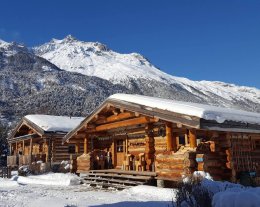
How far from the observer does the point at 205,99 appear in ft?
478

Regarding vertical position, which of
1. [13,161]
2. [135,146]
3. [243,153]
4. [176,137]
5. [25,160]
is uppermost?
[176,137]

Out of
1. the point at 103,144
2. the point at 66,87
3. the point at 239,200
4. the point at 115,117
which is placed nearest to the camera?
the point at 239,200

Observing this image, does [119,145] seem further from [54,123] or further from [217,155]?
[54,123]

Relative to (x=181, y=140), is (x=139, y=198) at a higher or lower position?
lower

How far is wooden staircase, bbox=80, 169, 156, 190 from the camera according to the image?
1361 centimetres

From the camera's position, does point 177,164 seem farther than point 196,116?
Yes

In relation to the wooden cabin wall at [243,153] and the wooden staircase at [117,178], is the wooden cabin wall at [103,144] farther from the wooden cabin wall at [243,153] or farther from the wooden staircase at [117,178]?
the wooden cabin wall at [243,153]

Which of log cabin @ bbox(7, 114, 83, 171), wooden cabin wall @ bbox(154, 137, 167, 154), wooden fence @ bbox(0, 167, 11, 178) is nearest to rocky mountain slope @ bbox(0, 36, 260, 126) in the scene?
log cabin @ bbox(7, 114, 83, 171)

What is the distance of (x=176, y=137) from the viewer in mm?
16234

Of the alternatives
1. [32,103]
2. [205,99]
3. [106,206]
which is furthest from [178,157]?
[205,99]

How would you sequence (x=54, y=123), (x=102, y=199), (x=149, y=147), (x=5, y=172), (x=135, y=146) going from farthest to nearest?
(x=54, y=123) < (x=5, y=172) < (x=135, y=146) < (x=149, y=147) < (x=102, y=199)

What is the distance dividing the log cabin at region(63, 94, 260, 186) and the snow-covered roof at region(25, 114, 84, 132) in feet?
21.2

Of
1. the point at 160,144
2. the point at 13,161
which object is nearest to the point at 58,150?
the point at 13,161

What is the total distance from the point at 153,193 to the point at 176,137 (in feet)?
15.8
